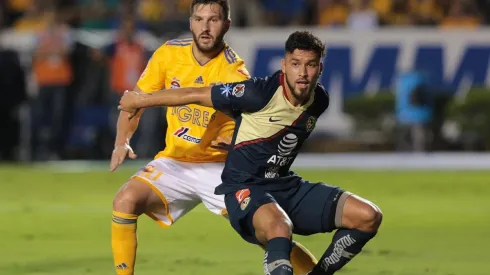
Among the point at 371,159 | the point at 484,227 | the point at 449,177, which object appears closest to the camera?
the point at 484,227

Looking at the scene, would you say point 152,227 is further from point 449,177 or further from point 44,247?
point 449,177

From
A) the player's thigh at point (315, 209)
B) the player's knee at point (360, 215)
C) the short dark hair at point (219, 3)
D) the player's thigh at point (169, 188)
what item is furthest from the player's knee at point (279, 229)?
the short dark hair at point (219, 3)

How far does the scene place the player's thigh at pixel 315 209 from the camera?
7453mm

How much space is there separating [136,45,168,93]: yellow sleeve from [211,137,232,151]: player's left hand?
21.2 inches

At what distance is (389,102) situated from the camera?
67.0 feet

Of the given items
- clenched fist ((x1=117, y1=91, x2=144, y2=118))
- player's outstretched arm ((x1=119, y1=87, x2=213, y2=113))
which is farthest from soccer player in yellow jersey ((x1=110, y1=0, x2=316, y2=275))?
player's outstretched arm ((x1=119, y1=87, x2=213, y2=113))

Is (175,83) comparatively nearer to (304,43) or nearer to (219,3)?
(219,3)

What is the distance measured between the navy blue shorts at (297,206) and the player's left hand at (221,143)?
39.3 inches

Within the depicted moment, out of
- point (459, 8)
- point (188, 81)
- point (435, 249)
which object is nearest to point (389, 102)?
point (459, 8)

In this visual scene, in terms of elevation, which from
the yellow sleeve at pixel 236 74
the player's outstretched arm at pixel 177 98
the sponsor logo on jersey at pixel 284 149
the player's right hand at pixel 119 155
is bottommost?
the player's right hand at pixel 119 155

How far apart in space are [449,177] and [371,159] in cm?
262

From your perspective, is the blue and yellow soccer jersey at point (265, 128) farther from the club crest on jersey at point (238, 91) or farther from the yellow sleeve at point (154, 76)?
the yellow sleeve at point (154, 76)

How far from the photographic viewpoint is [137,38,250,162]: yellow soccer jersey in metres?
8.45

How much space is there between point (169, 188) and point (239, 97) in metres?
1.10
